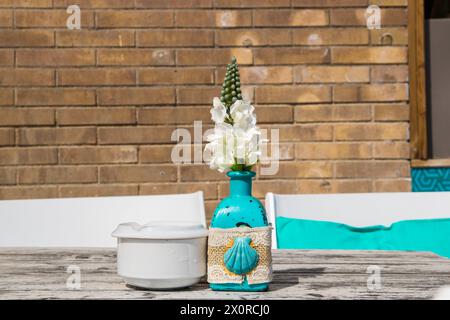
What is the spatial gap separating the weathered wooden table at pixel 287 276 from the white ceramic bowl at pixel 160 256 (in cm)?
3

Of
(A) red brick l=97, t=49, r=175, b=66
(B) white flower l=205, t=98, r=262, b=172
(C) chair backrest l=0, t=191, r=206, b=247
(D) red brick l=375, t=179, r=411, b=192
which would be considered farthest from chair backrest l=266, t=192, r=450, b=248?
(B) white flower l=205, t=98, r=262, b=172

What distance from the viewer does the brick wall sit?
2.72 meters

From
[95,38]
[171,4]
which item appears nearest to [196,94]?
[171,4]

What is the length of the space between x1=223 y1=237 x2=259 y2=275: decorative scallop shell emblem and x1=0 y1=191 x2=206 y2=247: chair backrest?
1085mm

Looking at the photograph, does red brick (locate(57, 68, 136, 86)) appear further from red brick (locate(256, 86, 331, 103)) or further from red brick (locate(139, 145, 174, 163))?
red brick (locate(256, 86, 331, 103))

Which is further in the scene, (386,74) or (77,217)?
(386,74)

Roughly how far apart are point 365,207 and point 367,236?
0.16 meters

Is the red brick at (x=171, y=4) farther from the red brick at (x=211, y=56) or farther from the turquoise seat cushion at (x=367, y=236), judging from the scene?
the turquoise seat cushion at (x=367, y=236)

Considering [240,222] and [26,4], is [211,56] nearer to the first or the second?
[26,4]

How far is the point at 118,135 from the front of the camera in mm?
2734

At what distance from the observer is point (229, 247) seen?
104 cm

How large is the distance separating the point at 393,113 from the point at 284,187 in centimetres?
65
